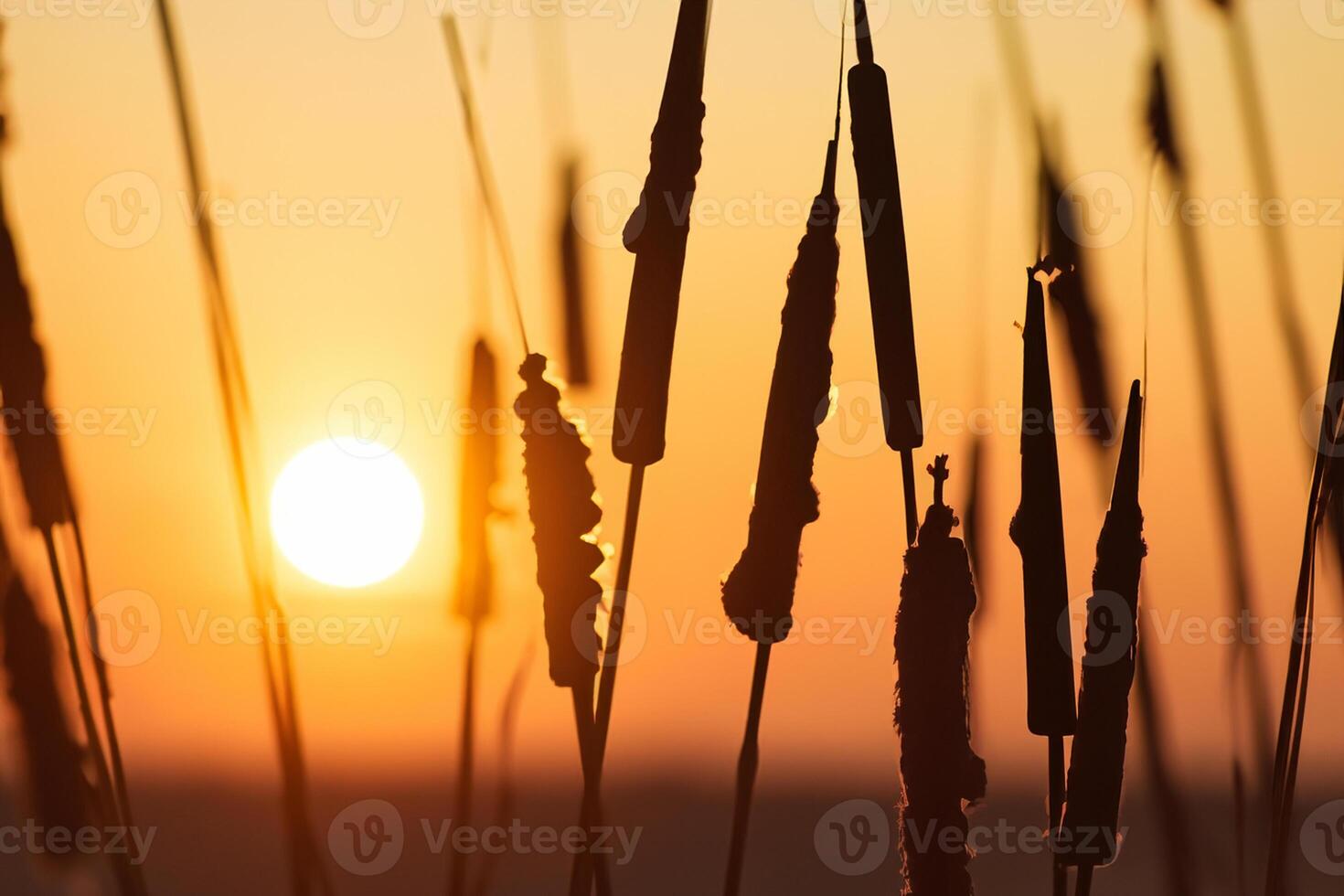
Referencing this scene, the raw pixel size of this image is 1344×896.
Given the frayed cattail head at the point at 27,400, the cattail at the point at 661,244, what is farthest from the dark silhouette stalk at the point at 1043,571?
the frayed cattail head at the point at 27,400

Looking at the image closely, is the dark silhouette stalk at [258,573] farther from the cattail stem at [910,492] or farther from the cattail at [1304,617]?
the cattail at [1304,617]

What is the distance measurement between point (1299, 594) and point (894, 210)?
0.66 metres

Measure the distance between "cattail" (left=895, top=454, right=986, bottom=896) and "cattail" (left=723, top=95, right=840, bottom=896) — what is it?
0.14 metres

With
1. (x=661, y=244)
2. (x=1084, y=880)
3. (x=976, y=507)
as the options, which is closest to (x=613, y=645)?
(x=661, y=244)

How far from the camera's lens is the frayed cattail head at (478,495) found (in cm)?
180

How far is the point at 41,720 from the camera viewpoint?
1.62 meters

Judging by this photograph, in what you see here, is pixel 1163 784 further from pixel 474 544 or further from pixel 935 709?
pixel 474 544

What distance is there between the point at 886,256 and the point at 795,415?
0.19m

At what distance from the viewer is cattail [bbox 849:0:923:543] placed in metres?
1.26

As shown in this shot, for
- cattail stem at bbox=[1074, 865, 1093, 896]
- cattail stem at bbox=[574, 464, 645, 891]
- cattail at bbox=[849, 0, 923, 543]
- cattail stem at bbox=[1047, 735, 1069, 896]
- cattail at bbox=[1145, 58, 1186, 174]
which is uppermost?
cattail at bbox=[1145, 58, 1186, 174]

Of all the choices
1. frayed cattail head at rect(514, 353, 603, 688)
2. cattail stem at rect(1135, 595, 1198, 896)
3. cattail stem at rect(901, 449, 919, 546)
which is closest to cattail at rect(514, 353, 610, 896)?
frayed cattail head at rect(514, 353, 603, 688)

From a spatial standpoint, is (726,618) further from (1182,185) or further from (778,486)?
(1182,185)

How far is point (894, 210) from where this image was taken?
1268 mm

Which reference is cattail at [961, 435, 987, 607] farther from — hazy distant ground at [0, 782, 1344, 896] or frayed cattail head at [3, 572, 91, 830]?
frayed cattail head at [3, 572, 91, 830]
